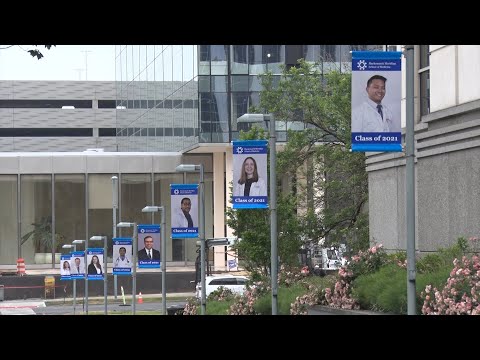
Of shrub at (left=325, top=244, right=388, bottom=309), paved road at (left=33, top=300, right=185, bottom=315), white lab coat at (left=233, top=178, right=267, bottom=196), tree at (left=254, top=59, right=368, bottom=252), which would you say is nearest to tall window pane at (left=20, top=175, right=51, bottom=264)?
paved road at (left=33, top=300, right=185, bottom=315)

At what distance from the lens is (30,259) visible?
79.0 m

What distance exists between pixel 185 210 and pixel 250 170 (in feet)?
31.3

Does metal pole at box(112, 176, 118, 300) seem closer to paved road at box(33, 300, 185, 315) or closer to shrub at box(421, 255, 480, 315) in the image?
paved road at box(33, 300, 185, 315)

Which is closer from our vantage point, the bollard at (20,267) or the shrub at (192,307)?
the shrub at (192,307)

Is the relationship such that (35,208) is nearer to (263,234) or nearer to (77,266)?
(77,266)

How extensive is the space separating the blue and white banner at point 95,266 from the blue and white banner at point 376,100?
1484 inches

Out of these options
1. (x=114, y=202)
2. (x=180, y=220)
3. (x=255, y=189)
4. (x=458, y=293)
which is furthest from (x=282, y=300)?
(x=114, y=202)

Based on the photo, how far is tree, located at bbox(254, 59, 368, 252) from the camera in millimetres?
44406

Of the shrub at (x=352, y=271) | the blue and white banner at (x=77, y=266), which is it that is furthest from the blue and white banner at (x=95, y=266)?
the shrub at (x=352, y=271)

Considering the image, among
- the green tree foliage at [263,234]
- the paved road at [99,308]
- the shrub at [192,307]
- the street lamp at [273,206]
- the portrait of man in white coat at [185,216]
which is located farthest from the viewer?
the paved road at [99,308]

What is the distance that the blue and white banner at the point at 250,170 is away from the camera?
2862 centimetres

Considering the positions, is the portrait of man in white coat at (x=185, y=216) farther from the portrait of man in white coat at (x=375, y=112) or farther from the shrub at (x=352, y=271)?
the portrait of man in white coat at (x=375, y=112)
